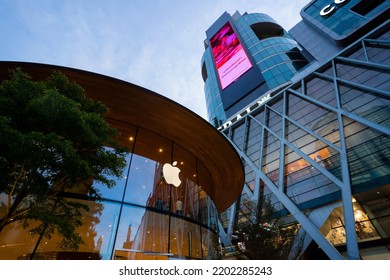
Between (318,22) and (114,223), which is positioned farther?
(318,22)

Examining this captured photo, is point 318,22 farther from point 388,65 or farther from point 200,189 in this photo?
point 200,189

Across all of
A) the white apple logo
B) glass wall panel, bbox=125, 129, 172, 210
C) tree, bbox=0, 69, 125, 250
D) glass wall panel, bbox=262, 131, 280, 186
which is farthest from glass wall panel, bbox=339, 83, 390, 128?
tree, bbox=0, 69, 125, 250

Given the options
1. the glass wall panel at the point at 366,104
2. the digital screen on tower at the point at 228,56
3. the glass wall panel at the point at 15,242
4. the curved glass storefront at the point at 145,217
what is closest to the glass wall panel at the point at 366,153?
the glass wall panel at the point at 366,104

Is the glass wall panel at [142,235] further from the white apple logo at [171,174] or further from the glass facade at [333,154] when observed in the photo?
the glass facade at [333,154]

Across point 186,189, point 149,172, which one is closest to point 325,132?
point 186,189

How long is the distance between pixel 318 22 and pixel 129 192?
135ft

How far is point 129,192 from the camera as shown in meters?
8.27

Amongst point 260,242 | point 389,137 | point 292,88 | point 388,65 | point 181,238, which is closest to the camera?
point 181,238

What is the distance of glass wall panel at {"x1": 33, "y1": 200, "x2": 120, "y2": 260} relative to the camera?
6.41 metres

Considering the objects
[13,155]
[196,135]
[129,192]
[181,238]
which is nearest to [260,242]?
[181,238]

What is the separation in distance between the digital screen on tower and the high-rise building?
87.1 inches

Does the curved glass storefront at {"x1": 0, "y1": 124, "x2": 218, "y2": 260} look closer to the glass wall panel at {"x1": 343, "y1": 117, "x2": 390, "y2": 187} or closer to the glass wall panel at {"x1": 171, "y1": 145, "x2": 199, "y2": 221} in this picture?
the glass wall panel at {"x1": 171, "y1": 145, "x2": 199, "y2": 221}
